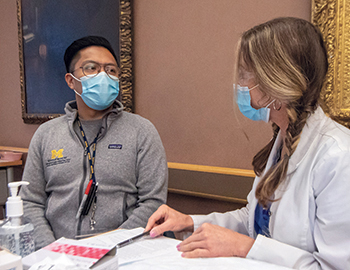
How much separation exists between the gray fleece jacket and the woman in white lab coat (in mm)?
378

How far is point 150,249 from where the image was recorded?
0.82 meters

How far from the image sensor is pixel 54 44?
2.61 m

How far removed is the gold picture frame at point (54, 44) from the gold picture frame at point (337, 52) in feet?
4.06

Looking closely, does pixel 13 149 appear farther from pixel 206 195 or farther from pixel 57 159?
pixel 206 195

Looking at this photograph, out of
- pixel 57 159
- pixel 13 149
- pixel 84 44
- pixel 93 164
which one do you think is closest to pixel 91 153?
pixel 93 164

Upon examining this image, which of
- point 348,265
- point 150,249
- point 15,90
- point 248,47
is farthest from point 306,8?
point 15,90

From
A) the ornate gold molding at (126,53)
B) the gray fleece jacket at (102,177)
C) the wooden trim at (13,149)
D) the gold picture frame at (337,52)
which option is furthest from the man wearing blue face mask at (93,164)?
the wooden trim at (13,149)

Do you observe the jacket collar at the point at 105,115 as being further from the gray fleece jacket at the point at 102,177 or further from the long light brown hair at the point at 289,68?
the long light brown hair at the point at 289,68

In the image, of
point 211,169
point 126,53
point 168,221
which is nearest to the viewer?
point 168,221

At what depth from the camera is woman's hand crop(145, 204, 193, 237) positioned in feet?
3.15

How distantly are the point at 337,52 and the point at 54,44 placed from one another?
2.19 m

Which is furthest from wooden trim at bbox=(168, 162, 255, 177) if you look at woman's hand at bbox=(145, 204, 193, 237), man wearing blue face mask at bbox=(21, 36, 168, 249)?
woman's hand at bbox=(145, 204, 193, 237)

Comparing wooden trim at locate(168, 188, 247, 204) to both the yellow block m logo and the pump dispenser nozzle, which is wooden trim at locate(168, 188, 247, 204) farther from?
the pump dispenser nozzle

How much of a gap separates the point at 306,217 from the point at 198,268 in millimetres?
318
